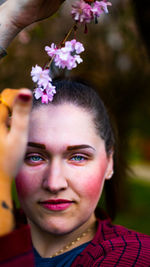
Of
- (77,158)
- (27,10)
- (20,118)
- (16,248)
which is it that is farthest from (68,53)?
(16,248)

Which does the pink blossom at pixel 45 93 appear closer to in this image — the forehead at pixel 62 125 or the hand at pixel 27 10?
the forehead at pixel 62 125

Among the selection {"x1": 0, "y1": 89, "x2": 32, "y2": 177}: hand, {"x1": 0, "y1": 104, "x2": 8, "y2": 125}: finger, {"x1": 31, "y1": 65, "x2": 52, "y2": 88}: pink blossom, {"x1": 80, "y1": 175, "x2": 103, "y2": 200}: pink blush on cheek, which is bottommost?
{"x1": 80, "y1": 175, "x2": 103, "y2": 200}: pink blush on cheek

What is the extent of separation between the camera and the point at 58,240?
220 cm

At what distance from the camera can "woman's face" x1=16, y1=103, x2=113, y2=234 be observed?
79.2 inches

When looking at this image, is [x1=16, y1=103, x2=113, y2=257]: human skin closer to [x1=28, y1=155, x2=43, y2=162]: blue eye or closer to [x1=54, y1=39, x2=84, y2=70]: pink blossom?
[x1=28, y1=155, x2=43, y2=162]: blue eye

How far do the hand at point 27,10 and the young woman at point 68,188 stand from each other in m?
0.44

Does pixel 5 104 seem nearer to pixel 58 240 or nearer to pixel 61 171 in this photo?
pixel 61 171

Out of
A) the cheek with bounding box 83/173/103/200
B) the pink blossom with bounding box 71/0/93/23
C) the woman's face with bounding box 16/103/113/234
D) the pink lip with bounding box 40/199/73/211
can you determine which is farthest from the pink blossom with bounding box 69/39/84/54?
the pink lip with bounding box 40/199/73/211

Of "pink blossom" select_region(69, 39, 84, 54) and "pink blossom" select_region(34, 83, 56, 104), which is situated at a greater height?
"pink blossom" select_region(69, 39, 84, 54)

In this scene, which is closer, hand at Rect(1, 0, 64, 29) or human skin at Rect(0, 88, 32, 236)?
human skin at Rect(0, 88, 32, 236)

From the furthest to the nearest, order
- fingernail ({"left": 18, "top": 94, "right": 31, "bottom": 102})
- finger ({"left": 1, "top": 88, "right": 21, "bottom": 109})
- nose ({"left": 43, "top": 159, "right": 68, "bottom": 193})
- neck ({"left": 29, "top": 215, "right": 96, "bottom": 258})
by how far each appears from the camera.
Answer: neck ({"left": 29, "top": 215, "right": 96, "bottom": 258}) → nose ({"left": 43, "top": 159, "right": 68, "bottom": 193}) → finger ({"left": 1, "top": 88, "right": 21, "bottom": 109}) → fingernail ({"left": 18, "top": 94, "right": 31, "bottom": 102})

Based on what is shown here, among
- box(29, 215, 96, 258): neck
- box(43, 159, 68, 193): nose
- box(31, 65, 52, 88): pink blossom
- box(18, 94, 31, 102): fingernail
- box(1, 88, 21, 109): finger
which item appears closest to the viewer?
box(18, 94, 31, 102): fingernail

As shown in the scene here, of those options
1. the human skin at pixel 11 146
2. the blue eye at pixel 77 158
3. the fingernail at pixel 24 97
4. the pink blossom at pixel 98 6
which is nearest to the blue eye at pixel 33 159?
the blue eye at pixel 77 158

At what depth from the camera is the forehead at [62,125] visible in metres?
2.07
